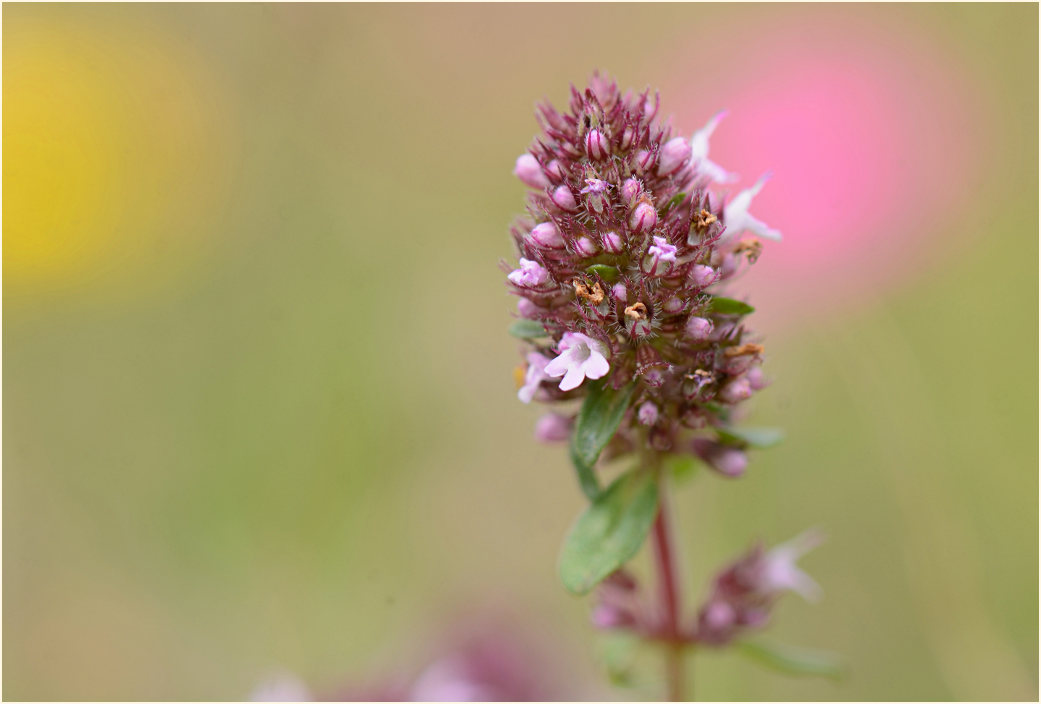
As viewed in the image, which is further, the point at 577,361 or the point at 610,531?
the point at 610,531

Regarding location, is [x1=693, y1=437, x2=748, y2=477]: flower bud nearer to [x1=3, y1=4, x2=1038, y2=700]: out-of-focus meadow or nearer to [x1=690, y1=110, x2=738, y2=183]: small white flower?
[x1=690, y1=110, x2=738, y2=183]: small white flower

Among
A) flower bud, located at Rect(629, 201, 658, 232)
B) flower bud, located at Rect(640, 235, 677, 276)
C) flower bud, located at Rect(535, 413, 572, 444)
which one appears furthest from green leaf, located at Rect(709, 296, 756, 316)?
flower bud, located at Rect(535, 413, 572, 444)

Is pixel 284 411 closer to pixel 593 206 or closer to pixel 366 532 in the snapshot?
pixel 366 532

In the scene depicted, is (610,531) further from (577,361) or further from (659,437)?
(577,361)

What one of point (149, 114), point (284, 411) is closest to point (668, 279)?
point (284, 411)

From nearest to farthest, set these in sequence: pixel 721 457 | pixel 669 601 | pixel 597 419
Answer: pixel 597 419
pixel 721 457
pixel 669 601

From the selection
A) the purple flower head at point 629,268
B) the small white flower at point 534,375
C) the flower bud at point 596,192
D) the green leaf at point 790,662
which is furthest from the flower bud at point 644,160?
the green leaf at point 790,662

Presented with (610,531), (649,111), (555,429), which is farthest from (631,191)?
(610,531)

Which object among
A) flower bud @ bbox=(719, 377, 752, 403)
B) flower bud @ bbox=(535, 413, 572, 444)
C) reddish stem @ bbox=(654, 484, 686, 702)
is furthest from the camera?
reddish stem @ bbox=(654, 484, 686, 702)
